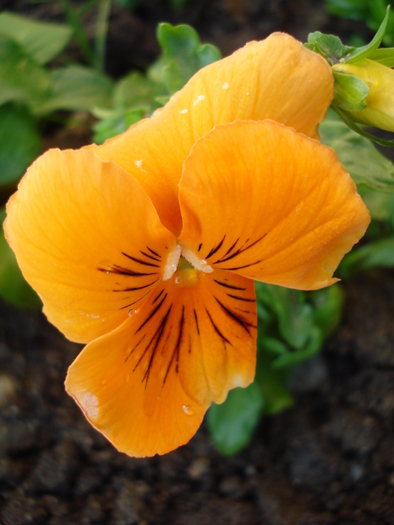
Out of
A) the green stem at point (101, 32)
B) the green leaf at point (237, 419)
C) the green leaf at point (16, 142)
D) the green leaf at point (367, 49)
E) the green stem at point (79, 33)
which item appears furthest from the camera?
the green stem at point (101, 32)

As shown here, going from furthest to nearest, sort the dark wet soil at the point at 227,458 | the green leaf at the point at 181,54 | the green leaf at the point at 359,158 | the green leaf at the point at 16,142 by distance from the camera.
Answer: the green leaf at the point at 16,142, the dark wet soil at the point at 227,458, the green leaf at the point at 181,54, the green leaf at the point at 359,158

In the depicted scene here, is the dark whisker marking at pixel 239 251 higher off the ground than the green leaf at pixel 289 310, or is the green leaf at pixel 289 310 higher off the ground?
the dark whisker marking at pixel 239 251

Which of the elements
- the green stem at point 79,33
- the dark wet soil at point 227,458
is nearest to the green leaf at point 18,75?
the green stem at point 79,33

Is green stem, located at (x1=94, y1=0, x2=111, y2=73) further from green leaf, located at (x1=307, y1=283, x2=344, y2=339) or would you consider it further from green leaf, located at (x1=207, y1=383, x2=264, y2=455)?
green leaf, located at (x1=207, y1=383, x2=264, y2=455)

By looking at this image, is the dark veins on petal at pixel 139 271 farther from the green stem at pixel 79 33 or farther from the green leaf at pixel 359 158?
the green stem at pixel 79 33

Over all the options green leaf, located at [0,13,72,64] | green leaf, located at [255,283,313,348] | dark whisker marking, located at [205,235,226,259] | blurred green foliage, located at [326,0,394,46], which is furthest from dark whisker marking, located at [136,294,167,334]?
green leaf, located at [0,13,72,64]
